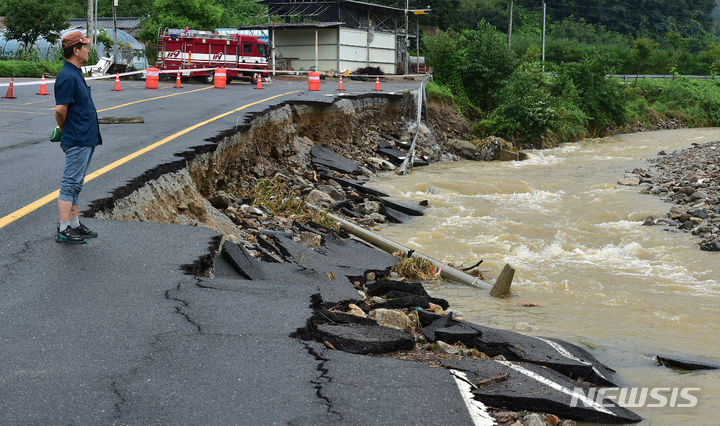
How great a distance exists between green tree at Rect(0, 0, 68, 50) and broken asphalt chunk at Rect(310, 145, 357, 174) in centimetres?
3195

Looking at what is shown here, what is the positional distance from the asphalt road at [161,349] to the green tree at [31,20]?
40738mm

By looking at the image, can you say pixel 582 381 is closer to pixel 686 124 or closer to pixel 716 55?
pixel 686 124

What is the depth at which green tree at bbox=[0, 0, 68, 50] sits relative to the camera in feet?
141

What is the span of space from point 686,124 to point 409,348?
44.2 m

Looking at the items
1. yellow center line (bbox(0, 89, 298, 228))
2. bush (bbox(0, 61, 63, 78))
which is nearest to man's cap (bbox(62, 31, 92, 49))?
yellow center line (bbox(0, 89, 298, 228))

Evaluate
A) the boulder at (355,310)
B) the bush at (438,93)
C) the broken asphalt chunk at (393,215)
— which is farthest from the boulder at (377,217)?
the bush at (438,93)

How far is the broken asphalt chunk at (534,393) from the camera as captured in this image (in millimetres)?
4840

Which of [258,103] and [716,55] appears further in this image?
[716,55]

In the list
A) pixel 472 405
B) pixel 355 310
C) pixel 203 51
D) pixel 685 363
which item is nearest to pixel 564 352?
pixel 685 363

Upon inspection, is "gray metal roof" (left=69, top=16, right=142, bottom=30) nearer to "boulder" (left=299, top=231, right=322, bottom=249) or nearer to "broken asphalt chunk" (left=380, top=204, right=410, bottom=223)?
"broken asphalt chunk" (left=380, top=204, right=410, bottom=223)

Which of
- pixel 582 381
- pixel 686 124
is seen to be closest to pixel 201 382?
pixel 582 381

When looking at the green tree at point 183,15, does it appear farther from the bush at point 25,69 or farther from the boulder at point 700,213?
the boulder at point 700,213

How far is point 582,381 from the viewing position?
5.90 meters

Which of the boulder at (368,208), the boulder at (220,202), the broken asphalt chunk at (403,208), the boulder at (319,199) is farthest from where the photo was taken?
the broken asphalt chunk at (403,208)
